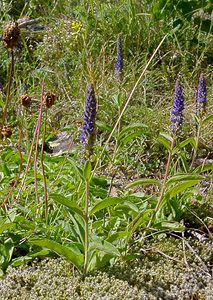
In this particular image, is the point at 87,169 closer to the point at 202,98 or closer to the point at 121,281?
the point at 121,281

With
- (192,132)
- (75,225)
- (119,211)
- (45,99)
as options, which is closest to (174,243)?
(119,211)

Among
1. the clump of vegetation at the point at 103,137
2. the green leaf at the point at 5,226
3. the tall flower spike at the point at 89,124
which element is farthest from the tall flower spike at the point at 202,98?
the green leaf at the point at 5,226

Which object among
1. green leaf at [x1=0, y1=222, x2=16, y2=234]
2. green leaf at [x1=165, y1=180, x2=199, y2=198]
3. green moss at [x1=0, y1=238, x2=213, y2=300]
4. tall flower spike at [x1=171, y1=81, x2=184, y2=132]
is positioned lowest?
green moss at [x1=0, y1=238, x2=213, y2=300]

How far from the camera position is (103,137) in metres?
3.94

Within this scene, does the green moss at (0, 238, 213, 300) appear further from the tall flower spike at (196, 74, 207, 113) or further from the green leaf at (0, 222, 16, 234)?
the tall flower spike at (196, 74, 207, 113)

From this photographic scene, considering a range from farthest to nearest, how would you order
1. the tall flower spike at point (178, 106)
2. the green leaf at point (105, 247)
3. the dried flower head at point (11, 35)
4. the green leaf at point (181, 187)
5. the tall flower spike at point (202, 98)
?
the tall flower spike at point (202, 98)
the tall flower spike at point (178, 106)
the green leaf at point (181, 187)
the green leaf at point (105, 247)
the dried flower head at point (11, 35)

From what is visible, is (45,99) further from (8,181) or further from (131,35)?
(131,35)

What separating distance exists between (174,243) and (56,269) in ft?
1.88

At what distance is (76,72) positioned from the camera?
4.86 m

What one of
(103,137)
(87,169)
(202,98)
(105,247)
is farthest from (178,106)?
(103,137)

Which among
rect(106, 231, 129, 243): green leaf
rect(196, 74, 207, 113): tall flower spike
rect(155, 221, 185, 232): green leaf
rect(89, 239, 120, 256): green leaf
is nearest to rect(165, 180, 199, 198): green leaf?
rect(155, 221, 185, 232): green leaf

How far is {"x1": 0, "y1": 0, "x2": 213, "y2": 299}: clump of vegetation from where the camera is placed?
2.45m

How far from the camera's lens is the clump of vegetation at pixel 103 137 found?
8.02 feet

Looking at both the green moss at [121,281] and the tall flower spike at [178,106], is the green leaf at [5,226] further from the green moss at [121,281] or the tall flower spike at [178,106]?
the tall flower spike at [178,106]
